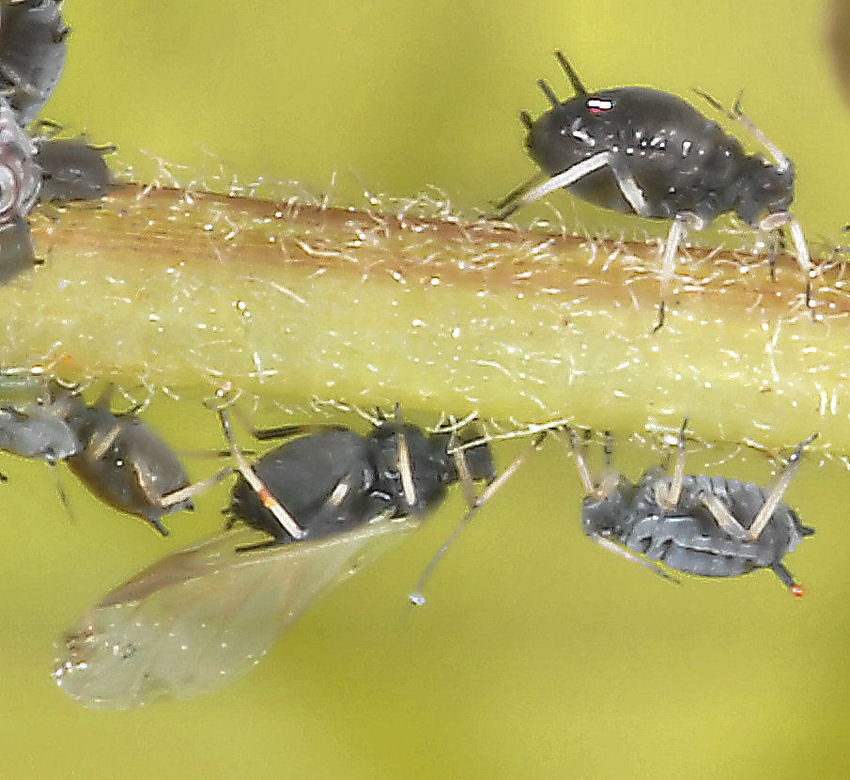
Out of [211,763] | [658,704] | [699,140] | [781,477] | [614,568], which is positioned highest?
[699,140]

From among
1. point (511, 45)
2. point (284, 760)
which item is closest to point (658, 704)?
point (284, 760)

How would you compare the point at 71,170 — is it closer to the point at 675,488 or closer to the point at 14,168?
the point at 14,168

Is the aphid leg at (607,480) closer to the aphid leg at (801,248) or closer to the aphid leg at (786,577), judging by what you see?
the aphid leg at (786,577)

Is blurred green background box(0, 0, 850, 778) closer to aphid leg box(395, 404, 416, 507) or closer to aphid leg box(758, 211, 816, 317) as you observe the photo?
aphid leg box(395, 404, 416, 507)

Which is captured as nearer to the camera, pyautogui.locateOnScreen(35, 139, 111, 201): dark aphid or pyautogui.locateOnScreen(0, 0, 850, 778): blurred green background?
pyautogui.locateOnScreen(35, 139, 111, 201): dark aphid

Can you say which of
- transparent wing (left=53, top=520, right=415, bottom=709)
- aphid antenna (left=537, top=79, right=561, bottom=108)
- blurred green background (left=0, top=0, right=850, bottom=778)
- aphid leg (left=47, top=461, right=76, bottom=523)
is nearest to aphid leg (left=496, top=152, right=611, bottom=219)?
aphid antenna (left=537, top=79, right=561, bottom=108)

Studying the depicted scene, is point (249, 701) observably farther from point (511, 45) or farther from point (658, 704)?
point (511, 45)

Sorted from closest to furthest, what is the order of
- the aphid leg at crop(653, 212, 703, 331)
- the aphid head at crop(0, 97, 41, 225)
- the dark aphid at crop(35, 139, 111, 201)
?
the aphid head at crop(0, 97, 41, 225), the dark aphid at crop(35, 139, 111, 201), the aphid leg at crop(653, 212, 703, 331)
